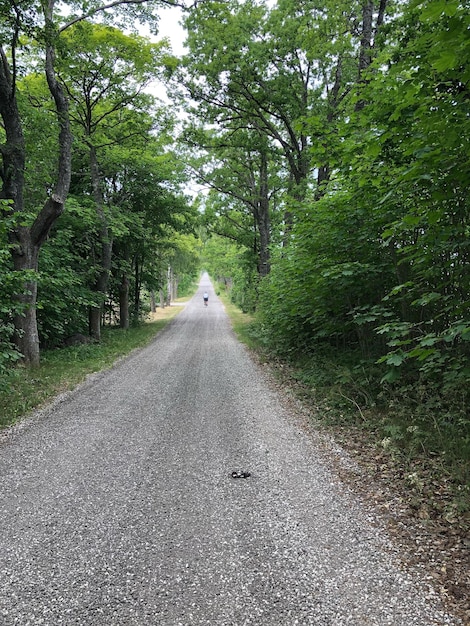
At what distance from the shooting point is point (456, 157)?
3109mm

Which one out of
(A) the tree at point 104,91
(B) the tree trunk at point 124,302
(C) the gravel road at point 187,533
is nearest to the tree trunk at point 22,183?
(A) the tree at point 104,91

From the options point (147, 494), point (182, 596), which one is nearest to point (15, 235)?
point (147, 494)

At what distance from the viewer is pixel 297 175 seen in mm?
13156

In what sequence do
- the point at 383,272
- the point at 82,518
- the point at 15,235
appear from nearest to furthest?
the point at 82,518 → the point at 383,272 → the point at 15,235

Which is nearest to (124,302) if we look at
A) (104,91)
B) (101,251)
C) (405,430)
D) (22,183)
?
(101,251)

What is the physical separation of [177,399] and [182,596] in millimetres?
4456

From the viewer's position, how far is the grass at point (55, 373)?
5.99 metres

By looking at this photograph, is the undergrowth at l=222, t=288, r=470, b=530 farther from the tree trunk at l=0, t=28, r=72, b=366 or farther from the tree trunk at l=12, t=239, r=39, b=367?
the tree trunk at l=0, t=28, r=72, b=366

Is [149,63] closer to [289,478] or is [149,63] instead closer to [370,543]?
[289,478]

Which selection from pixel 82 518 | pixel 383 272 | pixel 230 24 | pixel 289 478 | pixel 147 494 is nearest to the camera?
pixel 82 518

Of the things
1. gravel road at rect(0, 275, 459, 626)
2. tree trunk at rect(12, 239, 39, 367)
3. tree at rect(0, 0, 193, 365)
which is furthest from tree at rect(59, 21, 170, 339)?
gravel road at rect(0, 275, 459, 626)

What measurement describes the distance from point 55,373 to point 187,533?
6594mm

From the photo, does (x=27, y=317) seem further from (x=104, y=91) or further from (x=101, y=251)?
(x=104, y=91)

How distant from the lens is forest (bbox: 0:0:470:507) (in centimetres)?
368
